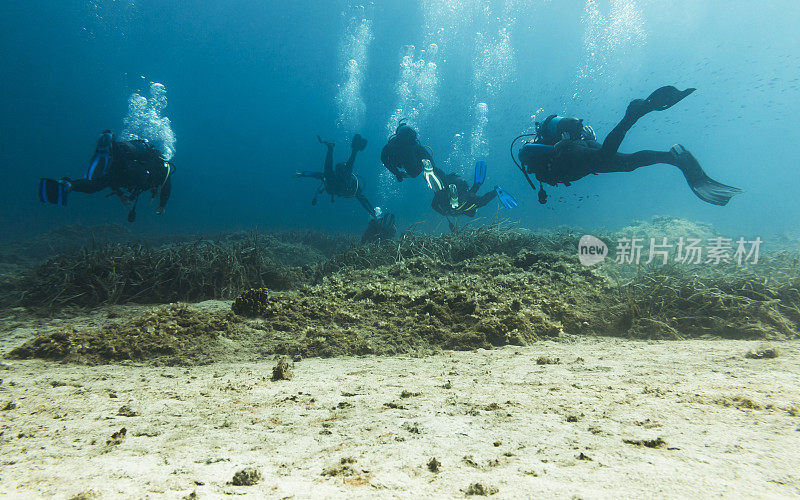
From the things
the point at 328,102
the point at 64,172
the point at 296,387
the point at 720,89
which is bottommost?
the point at 296,387

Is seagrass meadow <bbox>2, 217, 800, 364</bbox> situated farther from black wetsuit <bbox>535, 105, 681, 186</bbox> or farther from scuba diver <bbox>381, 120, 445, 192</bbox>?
scuba diver <bbox>381, 120, 445, 192</bbox>

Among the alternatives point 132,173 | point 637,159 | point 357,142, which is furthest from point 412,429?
point 357,142

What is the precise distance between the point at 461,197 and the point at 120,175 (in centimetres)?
932

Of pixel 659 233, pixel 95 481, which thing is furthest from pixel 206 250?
pixel 659 233

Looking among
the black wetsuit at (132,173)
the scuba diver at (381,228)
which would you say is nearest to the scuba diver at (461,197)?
the scuba diver at (381,228)

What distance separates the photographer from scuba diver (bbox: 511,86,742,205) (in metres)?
4.84

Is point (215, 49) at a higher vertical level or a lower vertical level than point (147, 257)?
higher

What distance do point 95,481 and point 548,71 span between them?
91.9m

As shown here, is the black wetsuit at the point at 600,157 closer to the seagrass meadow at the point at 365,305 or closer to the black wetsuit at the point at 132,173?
the seagrass meadow at the point at 365,305

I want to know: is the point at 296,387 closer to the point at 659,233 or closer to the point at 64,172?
the point at 659,233

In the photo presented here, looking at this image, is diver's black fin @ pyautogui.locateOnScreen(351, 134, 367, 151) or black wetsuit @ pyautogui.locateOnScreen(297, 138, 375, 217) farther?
black wetsuit @ pyautogui.locateOnScreen(297, 138, 375, 217)

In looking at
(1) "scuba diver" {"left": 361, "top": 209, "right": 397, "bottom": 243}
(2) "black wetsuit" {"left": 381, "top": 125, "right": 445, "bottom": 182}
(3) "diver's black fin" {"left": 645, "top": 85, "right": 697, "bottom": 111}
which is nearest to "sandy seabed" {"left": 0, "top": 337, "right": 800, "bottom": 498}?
(3) "diver's black fin" {"left": 645, "top": 85, "right": 697, "bottom": 111}

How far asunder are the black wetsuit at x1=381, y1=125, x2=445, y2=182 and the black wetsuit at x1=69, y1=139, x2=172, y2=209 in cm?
618

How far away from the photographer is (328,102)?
99125 millimetres
